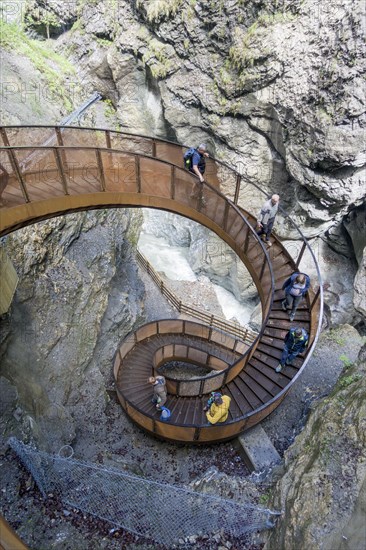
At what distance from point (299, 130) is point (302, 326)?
1163cm

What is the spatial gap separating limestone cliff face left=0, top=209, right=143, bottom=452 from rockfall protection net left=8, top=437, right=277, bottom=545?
4.31ft

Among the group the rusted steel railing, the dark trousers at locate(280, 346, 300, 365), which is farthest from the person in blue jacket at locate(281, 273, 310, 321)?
the rusted steel railing

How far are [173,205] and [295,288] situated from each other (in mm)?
3973

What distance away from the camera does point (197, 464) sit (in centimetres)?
937

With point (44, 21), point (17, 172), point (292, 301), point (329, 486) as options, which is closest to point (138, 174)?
point (17, 172)

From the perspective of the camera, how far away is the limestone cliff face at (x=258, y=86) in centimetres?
1452

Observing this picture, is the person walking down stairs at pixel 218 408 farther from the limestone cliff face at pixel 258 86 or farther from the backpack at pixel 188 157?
the limestone cliff face at pixel 258 86

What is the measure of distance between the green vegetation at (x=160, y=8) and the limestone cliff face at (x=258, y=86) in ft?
0.17

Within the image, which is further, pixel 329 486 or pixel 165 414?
pixel 165 414

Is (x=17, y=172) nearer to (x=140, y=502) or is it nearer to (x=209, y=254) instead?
(x=140, y=502)

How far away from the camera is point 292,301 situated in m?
8.51

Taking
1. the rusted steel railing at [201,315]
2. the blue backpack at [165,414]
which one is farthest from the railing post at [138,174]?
Answer: the rusted steel railing at [201,315]

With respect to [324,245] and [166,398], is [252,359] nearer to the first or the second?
[166,398]

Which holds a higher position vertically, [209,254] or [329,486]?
[209,254]
